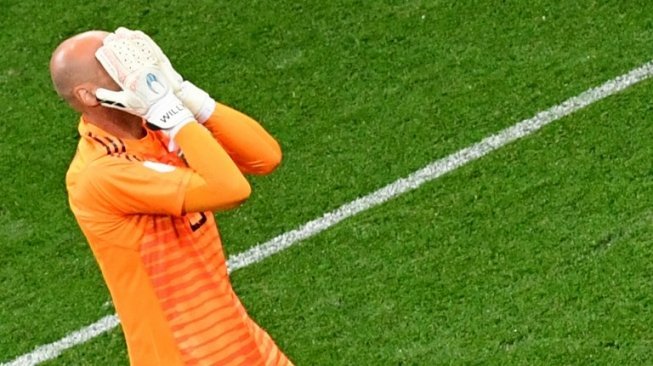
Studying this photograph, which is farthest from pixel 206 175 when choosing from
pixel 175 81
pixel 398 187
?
pixel 398 187

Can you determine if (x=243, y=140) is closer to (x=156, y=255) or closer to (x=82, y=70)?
(x=156, y=255)

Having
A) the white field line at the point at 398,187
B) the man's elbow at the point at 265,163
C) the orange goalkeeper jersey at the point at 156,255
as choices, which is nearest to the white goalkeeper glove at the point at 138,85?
the orange goalkeeper jersey at the point at 156,255

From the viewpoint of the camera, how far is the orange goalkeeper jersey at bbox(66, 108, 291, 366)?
378cm

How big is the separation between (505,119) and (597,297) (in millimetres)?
1316

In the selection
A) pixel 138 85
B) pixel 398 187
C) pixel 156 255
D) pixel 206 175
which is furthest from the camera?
pixel 398 187

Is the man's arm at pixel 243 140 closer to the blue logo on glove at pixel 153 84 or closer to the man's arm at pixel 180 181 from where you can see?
the man's arm at pixel 180 181

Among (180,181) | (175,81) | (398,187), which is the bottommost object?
(398,187)

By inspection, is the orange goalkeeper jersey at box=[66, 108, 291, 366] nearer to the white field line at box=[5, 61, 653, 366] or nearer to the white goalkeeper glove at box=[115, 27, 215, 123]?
the white goalkeeper glove at box=[115, 27, 215, 123]

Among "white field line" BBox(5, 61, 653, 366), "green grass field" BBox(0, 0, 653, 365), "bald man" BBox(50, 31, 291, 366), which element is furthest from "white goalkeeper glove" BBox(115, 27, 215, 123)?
"white field line" BBox(5, 61, 653, 366)

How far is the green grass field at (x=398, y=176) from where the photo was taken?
5633 millimetres

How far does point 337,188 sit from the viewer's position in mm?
6457

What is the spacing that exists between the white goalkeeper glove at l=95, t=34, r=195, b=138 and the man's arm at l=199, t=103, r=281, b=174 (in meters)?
0.27

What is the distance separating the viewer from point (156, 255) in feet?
13.0

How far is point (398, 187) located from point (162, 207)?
2.74m
